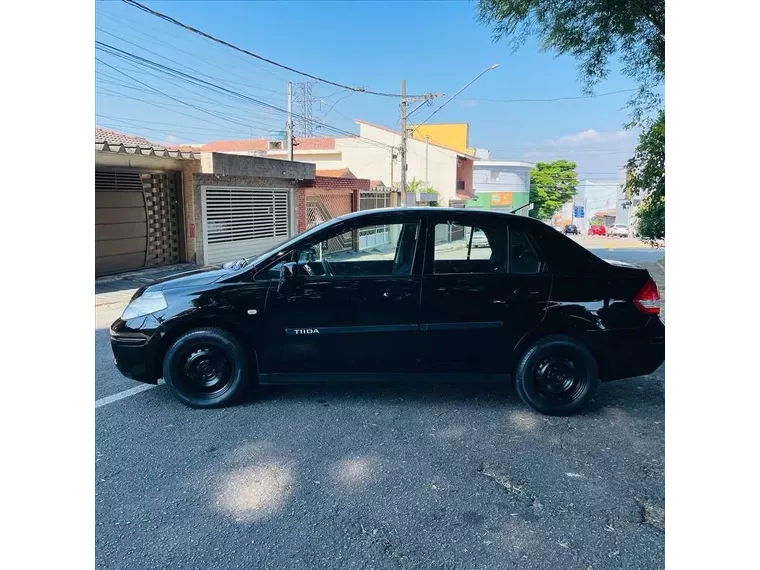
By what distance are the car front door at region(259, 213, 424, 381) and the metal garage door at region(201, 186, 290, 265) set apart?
33.0 ft

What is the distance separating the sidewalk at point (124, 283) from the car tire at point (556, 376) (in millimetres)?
6590

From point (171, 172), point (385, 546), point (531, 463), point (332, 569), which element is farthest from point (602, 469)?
point (171, 172)

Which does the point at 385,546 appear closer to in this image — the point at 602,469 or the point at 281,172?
the point at 602,469

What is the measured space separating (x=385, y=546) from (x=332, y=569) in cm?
29

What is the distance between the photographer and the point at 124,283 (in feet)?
37.3

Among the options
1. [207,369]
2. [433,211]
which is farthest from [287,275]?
[433,211]

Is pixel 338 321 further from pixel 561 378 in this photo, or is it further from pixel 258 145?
pixel 258 145

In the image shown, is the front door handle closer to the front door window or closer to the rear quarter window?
the rear quarter window

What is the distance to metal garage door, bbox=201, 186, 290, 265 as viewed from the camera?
47.4 ft

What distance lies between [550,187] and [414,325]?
4770 cm

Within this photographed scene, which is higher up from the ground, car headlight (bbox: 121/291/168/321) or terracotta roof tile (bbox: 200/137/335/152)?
terracotta roof tile (bbox: 200/137/335/152)

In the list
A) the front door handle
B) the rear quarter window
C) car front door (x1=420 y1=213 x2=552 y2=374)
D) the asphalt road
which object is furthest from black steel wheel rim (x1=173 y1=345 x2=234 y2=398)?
the rear quarter window
